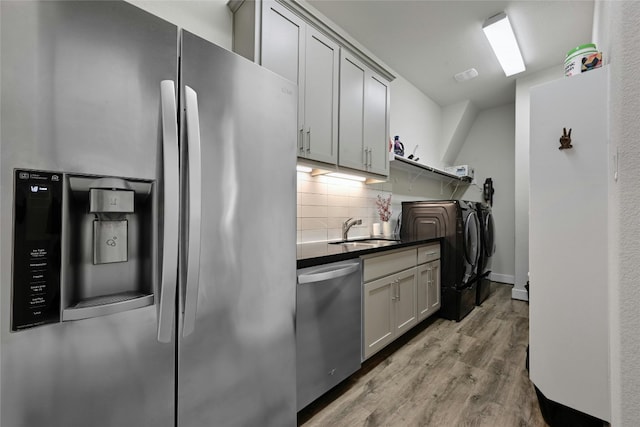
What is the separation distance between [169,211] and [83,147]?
263 mm

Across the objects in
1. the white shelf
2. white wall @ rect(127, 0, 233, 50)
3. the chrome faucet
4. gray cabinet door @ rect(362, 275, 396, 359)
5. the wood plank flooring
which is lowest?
the wood plank flooring

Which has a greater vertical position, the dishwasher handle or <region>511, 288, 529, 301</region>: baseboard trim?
the dishwasher handle

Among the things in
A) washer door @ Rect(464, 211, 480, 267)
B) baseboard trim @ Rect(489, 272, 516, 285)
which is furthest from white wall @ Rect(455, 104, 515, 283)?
washer door @ Rect(464, 211, 480, 267)

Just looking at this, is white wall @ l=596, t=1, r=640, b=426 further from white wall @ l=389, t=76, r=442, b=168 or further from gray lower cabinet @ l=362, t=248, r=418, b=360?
white wall @ l=389, t=76, r=442, b=168

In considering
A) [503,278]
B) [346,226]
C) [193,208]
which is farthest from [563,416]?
[503,278]

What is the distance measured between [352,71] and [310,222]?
4.37 ft

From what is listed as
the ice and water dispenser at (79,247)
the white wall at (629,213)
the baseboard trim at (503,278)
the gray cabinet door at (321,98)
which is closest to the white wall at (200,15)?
the gray cabinet door at (321,98)

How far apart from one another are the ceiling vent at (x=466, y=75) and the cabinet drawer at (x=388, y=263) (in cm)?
257

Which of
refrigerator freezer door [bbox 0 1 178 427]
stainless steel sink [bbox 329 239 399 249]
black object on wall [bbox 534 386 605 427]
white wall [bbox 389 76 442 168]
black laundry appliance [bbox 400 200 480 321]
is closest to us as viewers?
refrigerator freezer door [bbox 0 1 178 427]

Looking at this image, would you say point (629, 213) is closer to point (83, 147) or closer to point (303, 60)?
point (83, 147)

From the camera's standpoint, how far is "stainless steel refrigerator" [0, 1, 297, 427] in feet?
2.09

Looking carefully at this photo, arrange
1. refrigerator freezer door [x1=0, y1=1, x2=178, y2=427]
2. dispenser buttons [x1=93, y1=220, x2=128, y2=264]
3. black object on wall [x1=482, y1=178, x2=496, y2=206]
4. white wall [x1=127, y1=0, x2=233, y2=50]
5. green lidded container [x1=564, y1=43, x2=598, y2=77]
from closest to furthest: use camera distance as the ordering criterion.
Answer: refrigerator freezer door [x1=0, y1=1, x2=178, y2=427]
dispenser buttons [x1=93, y1=220, x2=128, y2=264]
green lidded container [x1=564, y1=43, x2=598, y2=77]
white wall [x1=127, y1=0, x2=233, y2=50]
black object on wall [x1=482, y1=178, x2=496, y2=206]

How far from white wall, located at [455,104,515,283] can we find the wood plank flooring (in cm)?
223

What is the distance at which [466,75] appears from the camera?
344cm
